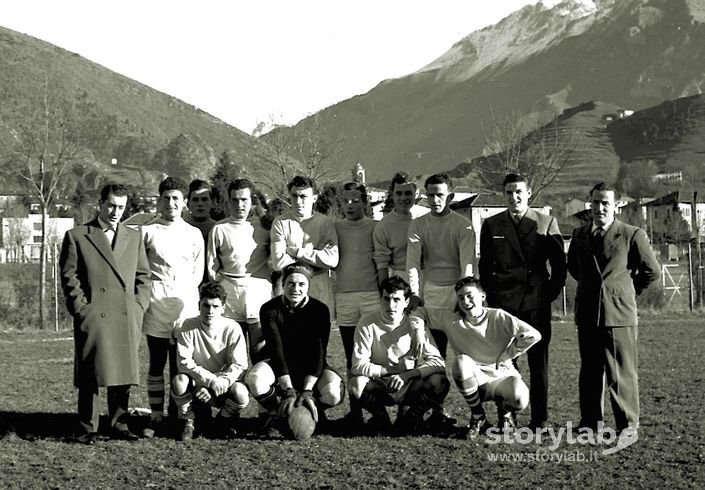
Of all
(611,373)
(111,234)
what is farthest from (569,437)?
(111,234)

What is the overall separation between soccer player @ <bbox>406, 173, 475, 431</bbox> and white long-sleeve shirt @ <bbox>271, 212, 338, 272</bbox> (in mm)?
695

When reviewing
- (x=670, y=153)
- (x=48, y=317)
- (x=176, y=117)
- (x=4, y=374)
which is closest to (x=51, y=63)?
(x=176, y=117)

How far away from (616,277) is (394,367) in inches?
77.5

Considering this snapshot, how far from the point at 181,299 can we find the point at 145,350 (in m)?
7.84

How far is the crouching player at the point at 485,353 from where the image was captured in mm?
6914

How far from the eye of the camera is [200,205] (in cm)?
802

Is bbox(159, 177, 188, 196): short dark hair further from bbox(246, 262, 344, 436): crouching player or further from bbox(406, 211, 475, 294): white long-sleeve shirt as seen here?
bbox(406, 211, 475, 294): white long-sleeve shirt

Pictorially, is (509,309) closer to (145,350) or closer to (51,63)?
(145,350)

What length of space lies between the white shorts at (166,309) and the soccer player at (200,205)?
0.74m

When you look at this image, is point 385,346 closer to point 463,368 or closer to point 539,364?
point 463,368

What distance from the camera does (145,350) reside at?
14.8m

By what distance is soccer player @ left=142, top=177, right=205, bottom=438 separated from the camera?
24.2 feet

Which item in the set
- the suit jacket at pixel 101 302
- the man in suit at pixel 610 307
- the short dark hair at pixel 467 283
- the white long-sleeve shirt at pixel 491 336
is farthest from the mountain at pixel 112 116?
the man in suit at pixel 610 307

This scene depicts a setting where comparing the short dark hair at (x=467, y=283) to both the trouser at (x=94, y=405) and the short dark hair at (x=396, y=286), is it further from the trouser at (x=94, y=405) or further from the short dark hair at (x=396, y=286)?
the trouser at (x=94, y=405)
